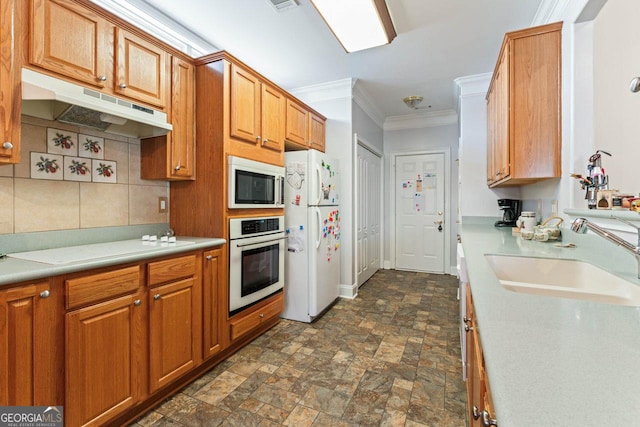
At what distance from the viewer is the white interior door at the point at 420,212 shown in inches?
187

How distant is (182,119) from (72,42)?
2.29ft

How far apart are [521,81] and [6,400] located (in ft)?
10.3

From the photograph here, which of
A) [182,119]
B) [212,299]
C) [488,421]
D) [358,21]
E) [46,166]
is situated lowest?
[212,299]

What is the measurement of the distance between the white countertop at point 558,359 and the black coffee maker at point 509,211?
2.28m

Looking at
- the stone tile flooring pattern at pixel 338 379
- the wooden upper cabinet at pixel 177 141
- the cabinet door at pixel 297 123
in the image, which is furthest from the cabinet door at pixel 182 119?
the stone tile flooring pattern at pixel 338 379

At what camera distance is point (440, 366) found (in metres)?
2.08

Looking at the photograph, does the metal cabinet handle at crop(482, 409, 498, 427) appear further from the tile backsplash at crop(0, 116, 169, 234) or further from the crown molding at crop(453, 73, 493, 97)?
the crown molding at crop(453, 73, 493, 97)

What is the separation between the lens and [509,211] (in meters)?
3.05

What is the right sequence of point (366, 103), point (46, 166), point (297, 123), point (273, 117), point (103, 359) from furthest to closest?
point (366, 103) < point (297, 123) < point (273, 117) < point (46, 166) < point (103, 359)

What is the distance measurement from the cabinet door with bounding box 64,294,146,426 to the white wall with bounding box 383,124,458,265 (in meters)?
4.10

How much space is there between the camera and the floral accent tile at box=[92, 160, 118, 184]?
191 cm

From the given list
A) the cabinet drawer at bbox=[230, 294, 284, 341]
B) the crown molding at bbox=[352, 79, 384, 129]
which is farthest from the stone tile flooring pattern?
the crown molding at bbox=[352, 79, 384, 129]

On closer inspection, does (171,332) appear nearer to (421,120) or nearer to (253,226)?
(253,226)
